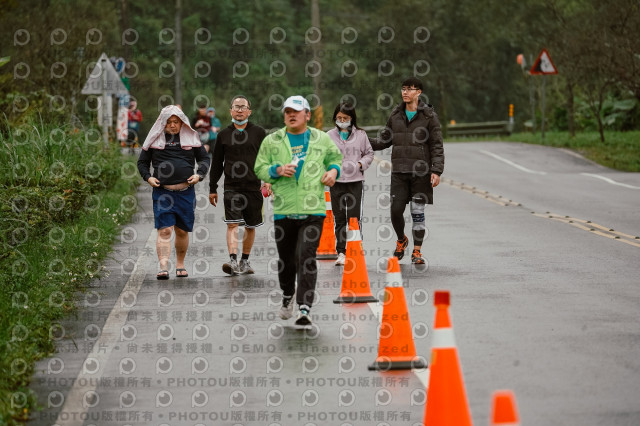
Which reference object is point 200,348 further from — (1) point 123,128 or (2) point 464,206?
(1) point 123,128

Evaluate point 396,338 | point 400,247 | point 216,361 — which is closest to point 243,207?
point 400,247

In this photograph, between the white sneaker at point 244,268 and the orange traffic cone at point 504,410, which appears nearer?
the orange traffic cone at point 504,410

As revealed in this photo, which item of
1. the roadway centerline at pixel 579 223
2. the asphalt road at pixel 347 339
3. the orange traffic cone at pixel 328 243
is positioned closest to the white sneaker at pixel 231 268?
the asphalt road at pixel 347 339

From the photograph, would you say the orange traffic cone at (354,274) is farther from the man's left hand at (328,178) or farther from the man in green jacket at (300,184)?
the man's left hand at (328,178)

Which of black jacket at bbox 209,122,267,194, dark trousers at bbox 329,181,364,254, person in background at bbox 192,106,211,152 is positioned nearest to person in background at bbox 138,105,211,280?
black jacket at bbox 209,122,267,194

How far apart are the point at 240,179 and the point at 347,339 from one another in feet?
14.7

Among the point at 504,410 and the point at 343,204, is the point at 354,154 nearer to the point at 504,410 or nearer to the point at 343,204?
the point at 343,204

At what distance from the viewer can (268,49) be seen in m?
72.1

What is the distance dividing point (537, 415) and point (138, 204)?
53.2ft

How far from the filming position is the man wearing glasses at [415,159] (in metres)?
14.1

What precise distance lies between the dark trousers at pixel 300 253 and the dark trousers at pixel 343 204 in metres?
3.74

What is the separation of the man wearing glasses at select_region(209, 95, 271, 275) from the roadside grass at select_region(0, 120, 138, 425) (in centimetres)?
153

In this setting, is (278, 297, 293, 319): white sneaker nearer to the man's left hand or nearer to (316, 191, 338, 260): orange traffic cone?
the man's left hand

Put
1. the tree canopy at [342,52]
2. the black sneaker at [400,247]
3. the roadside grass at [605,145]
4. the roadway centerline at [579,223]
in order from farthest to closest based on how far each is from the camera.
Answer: the tree canopy at [342,52], the roadside grass at [605,145], the roadway centerline at [579,223], the black sneaker at [400,247]
